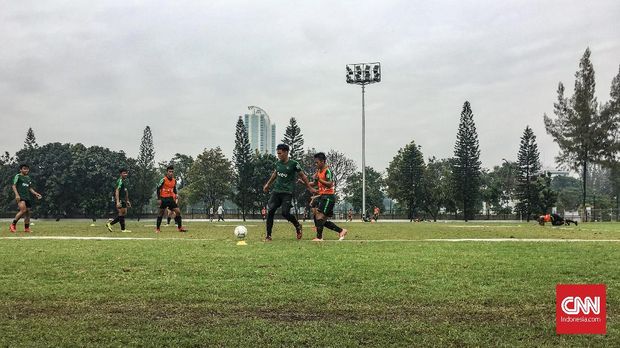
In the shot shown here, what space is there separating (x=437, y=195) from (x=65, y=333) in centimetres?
8350

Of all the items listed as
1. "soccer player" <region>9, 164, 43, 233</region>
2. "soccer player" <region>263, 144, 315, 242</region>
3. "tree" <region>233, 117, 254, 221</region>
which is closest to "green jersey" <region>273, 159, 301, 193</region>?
"soccer player" <region>263, 144, 315, 242</region>

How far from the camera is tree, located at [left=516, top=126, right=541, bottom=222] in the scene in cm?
7075

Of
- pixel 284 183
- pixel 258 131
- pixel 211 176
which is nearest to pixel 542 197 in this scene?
pixel 211 176

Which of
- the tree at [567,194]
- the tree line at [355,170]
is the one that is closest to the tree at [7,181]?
the tree line at [355,170]

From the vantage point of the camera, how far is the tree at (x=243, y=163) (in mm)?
77625

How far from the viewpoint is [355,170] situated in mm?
92688

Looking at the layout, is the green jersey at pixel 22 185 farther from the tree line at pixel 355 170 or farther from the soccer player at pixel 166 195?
the tree line at pixel 355 170

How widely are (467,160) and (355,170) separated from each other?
2334cm

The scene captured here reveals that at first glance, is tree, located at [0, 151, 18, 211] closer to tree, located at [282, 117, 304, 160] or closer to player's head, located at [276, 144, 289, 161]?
tree, located at [282, 117, 304, 160]

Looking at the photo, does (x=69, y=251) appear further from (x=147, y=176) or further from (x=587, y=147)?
(x=147, y=176)

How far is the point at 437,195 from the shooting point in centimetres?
8400

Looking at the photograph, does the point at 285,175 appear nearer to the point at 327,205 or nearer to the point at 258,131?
the point at 327,205

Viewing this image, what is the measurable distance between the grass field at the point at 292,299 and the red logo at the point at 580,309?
7cm

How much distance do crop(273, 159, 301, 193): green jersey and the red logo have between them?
30.2 ft
